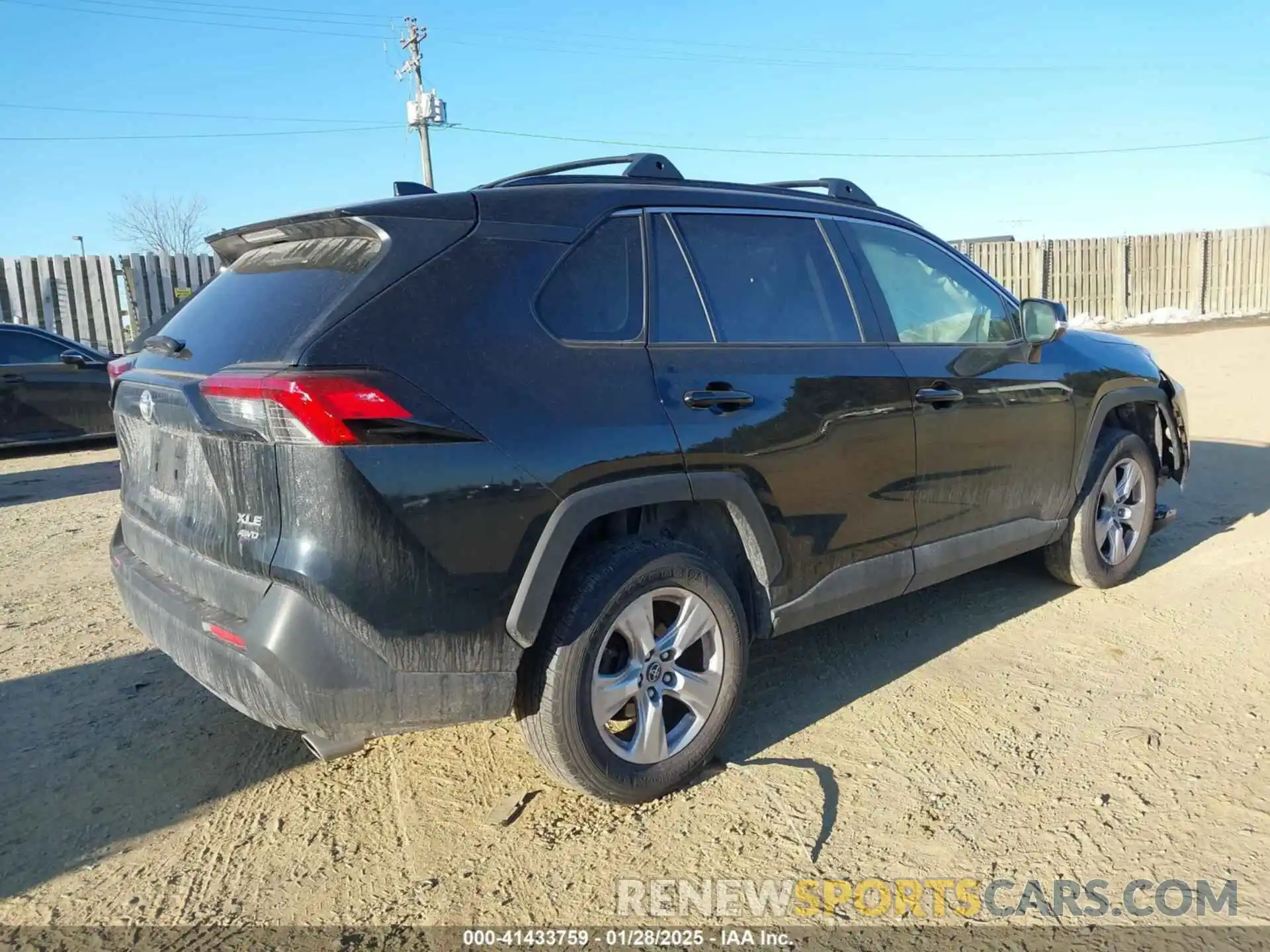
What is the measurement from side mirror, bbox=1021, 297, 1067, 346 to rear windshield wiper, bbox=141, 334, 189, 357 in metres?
3.62

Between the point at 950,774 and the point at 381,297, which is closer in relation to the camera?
the point at 381,297

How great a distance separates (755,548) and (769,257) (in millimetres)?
1154

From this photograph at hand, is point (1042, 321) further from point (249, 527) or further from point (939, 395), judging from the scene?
point (249, 527)

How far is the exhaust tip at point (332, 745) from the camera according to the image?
265 cm

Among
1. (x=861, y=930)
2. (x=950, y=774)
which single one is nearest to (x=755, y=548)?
(x=950, y=774)

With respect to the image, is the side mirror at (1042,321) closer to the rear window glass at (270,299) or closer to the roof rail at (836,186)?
the roof rail at (836,186)

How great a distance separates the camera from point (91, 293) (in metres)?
16.2

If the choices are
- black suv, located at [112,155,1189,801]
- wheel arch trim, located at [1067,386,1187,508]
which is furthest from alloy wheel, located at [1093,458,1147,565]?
black suv, located at [112,155,1189,801]

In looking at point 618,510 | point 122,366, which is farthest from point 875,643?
point 122,366

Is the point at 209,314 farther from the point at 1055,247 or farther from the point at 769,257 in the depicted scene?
the point at 1055,247

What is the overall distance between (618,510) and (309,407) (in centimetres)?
97

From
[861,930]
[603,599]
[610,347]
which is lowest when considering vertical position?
[861,930]

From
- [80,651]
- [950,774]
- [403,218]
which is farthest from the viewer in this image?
[80,651]

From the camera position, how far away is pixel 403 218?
2.77 meters
